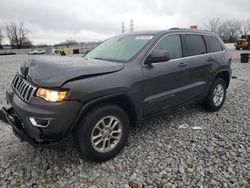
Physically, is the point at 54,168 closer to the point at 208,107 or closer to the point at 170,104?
the point at 170,104

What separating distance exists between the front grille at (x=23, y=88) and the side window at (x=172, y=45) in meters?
1.97

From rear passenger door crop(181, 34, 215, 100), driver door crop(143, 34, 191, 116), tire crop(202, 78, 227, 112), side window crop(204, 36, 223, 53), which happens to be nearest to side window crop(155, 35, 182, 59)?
driver door crop(143, 34, 191, 116)

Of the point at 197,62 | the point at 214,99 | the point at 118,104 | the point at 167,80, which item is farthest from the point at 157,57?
the point at 214,99

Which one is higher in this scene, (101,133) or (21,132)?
(21,132)

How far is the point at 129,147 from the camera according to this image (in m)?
→ 3.27

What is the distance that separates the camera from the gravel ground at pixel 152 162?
254cm

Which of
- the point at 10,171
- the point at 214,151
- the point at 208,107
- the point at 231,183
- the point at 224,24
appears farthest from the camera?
the point at 224,24

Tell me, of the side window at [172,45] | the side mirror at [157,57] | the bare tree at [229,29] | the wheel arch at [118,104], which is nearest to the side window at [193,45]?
the side window at [172,45]

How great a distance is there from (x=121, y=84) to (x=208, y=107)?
8.57 ft

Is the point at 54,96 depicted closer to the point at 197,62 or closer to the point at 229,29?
the point at 197,62

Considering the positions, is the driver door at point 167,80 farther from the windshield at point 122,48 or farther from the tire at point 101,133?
the tire at point 101,133

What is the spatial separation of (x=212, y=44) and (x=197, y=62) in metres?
0.90

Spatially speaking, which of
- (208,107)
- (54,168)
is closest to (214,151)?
(208,107)

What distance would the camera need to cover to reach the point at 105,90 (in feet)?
8.57
